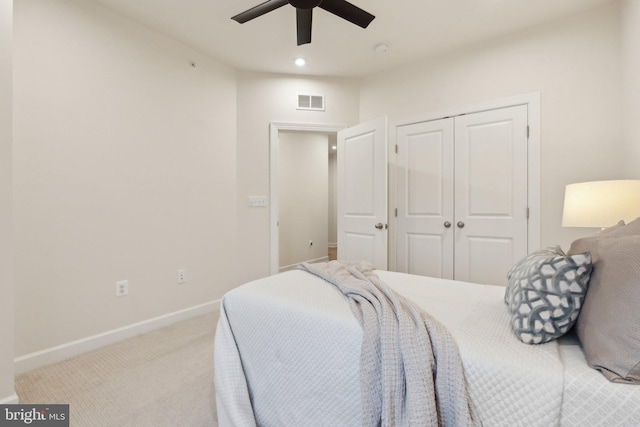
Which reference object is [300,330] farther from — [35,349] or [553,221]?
[553,221]

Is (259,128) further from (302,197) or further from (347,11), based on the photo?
(302,197)

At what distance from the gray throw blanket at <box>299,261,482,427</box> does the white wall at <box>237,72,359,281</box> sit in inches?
98.5

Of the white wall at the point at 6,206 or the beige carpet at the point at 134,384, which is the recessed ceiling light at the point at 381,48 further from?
the beige carpet at the point at 134,384

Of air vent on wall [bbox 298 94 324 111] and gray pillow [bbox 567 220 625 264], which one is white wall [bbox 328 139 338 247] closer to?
air vent on wall [bbox 298 94 324 111]

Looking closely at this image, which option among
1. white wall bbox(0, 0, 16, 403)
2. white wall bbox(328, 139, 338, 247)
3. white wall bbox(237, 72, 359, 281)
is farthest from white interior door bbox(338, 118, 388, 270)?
white wall bbox(328, 139, 338, 247)

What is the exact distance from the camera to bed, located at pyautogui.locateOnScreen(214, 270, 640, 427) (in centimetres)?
84

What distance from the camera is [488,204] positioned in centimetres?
289

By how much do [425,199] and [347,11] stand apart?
6.30 ft

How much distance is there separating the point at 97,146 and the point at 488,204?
3361 mm

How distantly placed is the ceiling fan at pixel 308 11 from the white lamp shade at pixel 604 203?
182cm

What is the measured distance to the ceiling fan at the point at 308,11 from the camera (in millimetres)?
1972

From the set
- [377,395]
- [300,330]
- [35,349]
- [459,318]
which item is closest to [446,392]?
[377,395]

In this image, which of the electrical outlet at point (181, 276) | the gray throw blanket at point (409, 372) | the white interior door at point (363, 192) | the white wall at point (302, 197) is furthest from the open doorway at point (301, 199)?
the gray throw blanket at point (409, 372)

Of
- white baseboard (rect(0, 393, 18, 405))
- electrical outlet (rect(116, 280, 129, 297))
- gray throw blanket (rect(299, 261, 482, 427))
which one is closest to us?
gray throw blanket (rect(299, 261, 482, 427))
